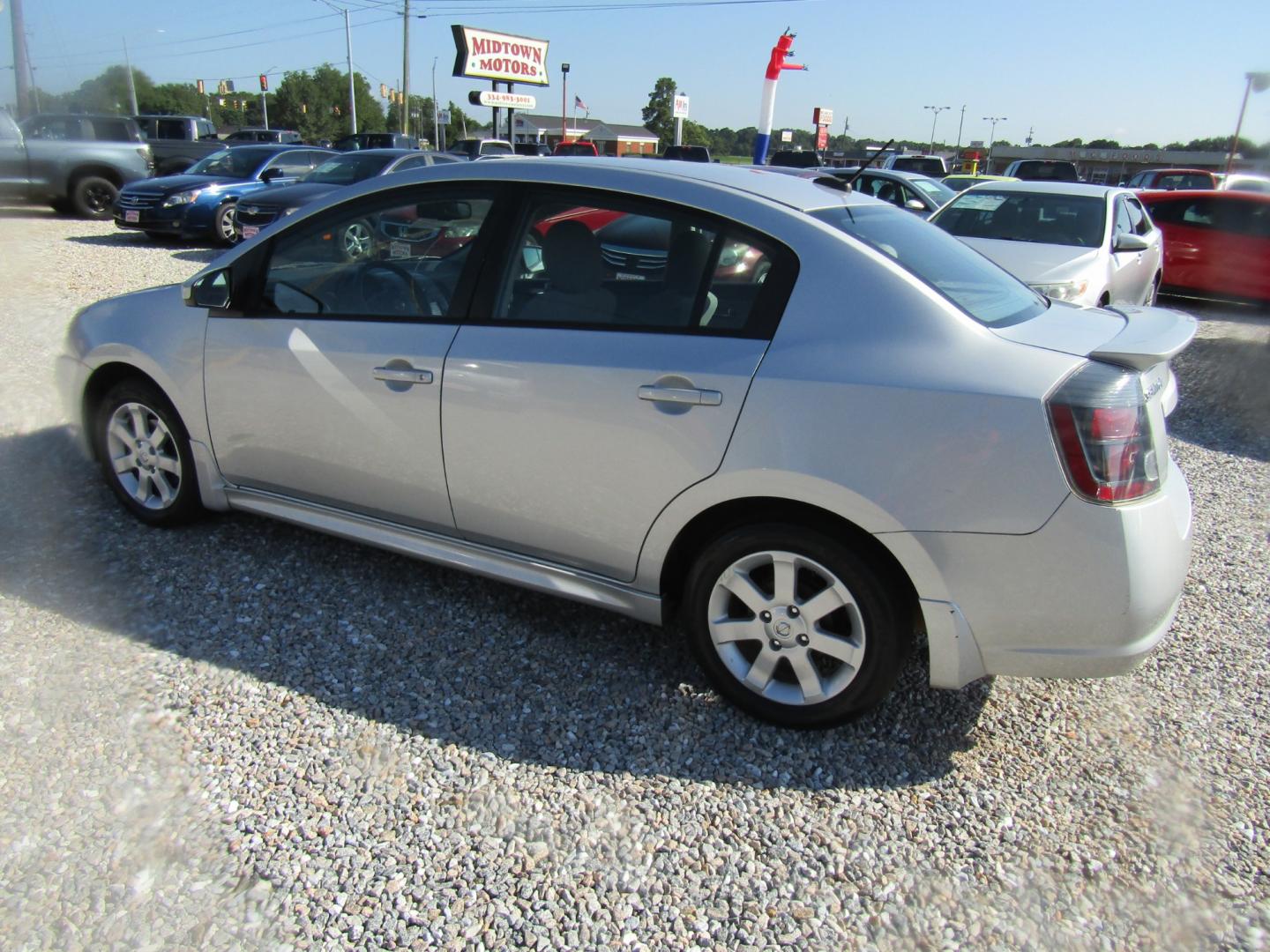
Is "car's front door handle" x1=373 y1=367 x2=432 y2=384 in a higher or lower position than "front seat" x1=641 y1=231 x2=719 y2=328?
lower

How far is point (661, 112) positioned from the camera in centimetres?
9738

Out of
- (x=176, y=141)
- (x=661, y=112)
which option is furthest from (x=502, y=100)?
(x=661, y=112)

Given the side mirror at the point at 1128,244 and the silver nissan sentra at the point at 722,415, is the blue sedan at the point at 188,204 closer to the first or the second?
the silver nissan sentra at the point at 722,415

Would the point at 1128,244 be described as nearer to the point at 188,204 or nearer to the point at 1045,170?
the point at 188,204

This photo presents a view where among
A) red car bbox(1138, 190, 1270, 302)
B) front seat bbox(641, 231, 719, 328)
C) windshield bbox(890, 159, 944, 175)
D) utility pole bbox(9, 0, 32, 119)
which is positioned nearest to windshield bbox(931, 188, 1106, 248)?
red car bbox(1138, 190, 1270, 302)

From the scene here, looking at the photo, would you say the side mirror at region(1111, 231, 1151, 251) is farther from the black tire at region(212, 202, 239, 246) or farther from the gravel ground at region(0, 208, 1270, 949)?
the black tire at region(212, 202, 239, 246)

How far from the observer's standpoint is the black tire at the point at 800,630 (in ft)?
8.56

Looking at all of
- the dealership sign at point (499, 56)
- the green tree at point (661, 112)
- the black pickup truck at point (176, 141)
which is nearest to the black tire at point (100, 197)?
the black pickup truck at point (176, 141)

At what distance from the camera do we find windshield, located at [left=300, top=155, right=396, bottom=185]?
508 inches

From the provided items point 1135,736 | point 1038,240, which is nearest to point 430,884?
point 1135,736

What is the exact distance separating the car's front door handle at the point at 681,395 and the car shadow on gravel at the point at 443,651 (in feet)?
3.34

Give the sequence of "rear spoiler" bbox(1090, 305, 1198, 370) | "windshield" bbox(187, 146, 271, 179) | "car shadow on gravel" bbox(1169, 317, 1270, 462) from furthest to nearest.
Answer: "windshield" bbox(187, 146, 271, 179)
"car shadow on gravel" bbox(1169, 317, 1270, 462)
"rear spoiler" bbox(1090, 305, 1198, 370)

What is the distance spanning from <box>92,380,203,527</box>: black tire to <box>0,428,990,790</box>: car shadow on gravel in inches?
4.9

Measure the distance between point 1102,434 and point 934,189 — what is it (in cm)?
1330
